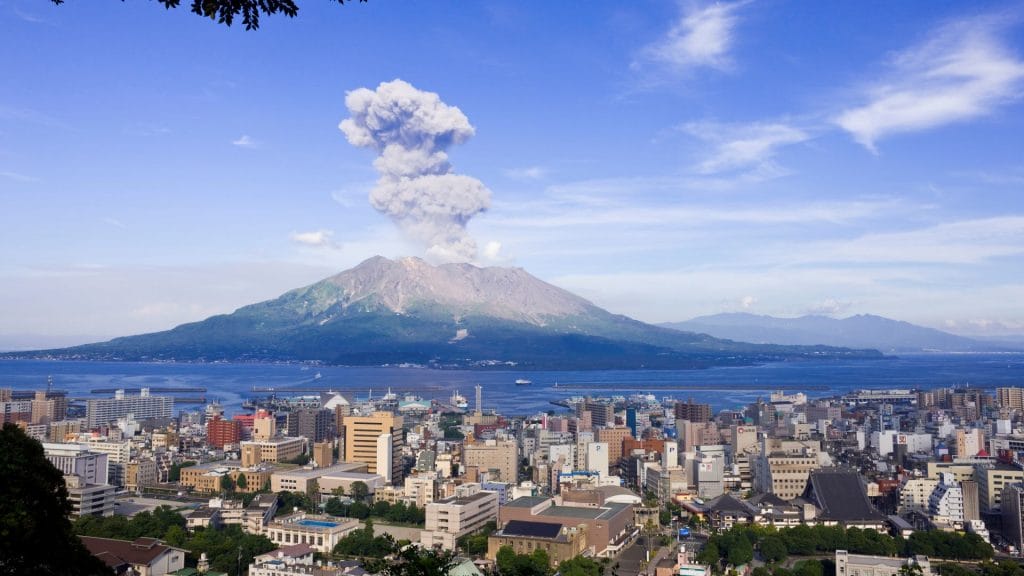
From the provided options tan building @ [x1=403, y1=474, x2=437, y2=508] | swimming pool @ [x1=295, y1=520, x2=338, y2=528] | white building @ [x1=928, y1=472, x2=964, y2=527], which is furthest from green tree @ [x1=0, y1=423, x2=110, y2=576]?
white building @ [x1=928, y1=472, x2=964, y2=527]

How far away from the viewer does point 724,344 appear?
344 feet

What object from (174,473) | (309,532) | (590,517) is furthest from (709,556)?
(174,473)

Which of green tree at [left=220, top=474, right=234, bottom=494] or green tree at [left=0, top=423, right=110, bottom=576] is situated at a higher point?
green tree at [left=0, top=423, right=110, bottom=576]

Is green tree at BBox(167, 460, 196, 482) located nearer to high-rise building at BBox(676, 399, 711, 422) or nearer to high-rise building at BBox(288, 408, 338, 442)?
high-rise building at BBox(288, 408, 338, 442)

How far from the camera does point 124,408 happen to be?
3412 cm

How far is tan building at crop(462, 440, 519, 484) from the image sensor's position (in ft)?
66.5

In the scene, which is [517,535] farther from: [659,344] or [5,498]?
[659,344]

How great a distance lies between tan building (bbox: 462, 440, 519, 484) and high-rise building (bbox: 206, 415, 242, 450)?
9317 millimetres

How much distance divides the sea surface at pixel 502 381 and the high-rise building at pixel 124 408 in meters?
2.79

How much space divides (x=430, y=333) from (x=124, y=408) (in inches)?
2327

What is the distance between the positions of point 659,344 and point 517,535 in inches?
3462

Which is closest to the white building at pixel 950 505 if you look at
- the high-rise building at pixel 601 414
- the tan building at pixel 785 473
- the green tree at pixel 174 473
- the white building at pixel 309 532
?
the tan building at pixel 785 473

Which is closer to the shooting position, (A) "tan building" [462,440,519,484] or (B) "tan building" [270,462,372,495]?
(B) "tan building" [270,462,372,495]

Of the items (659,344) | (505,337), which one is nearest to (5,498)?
(505,337)
